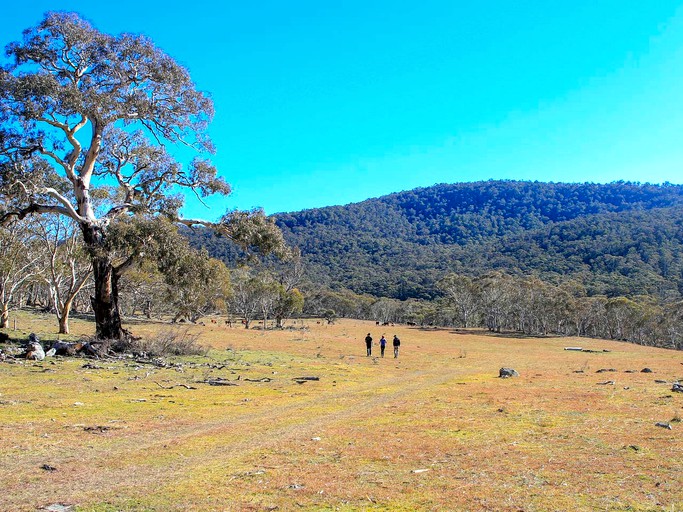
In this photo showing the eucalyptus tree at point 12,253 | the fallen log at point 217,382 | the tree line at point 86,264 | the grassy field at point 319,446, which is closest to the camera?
the grassy field at point 319,446

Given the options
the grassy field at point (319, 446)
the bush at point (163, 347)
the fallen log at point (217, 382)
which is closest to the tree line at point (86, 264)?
the bush at point (163, 347)

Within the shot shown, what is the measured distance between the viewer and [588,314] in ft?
294

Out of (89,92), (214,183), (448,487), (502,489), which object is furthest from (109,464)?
(214,183)

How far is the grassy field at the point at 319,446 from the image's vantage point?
629 cm

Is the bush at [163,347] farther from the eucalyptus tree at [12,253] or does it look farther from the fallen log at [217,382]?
the eucalyptus tree at [12,253]

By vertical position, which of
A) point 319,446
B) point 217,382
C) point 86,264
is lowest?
point 217,382

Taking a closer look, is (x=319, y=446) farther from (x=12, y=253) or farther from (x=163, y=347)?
(x=12, y=253)

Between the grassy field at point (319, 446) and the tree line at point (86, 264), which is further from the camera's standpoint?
the tree line at point (86, 264)

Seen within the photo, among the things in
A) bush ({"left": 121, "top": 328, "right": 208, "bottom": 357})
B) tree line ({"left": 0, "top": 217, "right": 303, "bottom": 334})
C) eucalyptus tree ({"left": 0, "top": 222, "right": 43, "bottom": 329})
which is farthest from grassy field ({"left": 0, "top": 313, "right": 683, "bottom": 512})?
eucalyptus tree ({"left": 0, "top": 222, "right": 43, "bottom": 329})

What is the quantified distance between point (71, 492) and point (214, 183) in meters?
20.1

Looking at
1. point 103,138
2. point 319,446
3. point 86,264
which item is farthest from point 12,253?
point 319,446

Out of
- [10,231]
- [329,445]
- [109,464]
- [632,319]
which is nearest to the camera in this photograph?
[109,464]

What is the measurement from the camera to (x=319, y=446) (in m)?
9.13

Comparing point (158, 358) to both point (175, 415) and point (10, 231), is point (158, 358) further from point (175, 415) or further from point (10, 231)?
point (10, 231)
